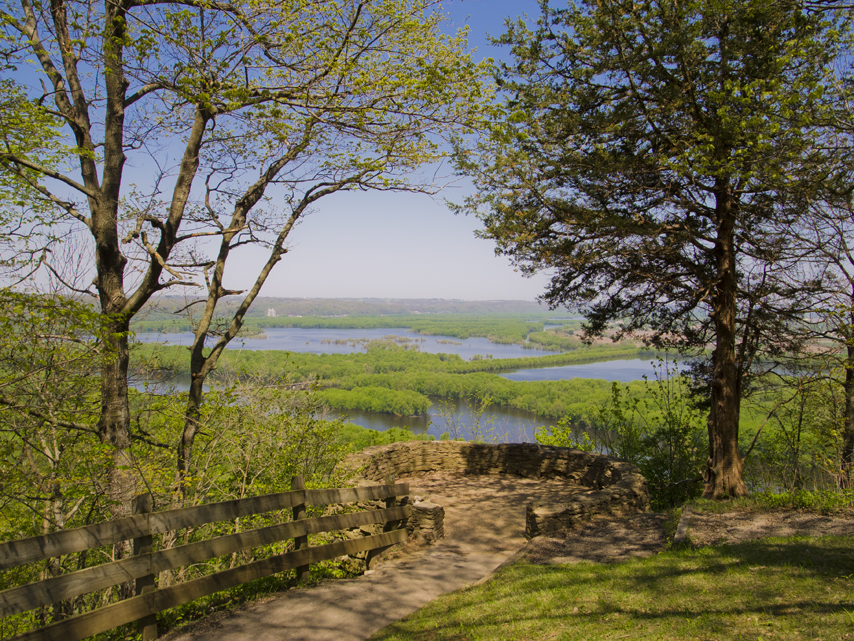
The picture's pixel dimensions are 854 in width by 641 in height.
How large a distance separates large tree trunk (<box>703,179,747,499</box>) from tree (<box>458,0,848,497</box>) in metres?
Answer: 0.02

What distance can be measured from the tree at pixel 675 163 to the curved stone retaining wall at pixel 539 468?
4.94 feet

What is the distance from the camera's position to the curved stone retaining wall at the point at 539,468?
20.7ft

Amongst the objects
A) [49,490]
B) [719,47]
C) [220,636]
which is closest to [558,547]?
[220,636]

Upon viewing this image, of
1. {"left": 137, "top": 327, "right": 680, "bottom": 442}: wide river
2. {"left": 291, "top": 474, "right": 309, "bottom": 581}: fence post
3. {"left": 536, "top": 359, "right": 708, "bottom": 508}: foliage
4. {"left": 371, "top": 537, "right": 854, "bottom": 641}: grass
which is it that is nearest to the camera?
{"left": 371, "top": 537, "right": 854, "bottom": 641}: grass

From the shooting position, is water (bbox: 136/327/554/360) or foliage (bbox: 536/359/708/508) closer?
foliage (bbox: 536/359/708/508)

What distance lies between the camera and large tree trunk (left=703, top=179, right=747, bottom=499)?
725 centimetres

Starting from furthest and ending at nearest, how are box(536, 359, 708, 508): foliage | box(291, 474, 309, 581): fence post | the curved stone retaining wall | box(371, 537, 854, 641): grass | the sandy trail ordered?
1. box(536, 359, 708, 508): foliage
2. the curved stone retaining wall
3. box(291, 474, 309, 581): fence post
4. the sandy trail
5. box(371, 537, 854, 641): grass

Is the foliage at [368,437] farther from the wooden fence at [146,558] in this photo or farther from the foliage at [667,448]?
the foliage at [667,448]

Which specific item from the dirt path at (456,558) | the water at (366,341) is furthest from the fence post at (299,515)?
the water at (366,341)

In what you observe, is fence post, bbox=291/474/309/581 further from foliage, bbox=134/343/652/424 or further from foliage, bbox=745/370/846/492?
foliage, bbox=745/370/846/492

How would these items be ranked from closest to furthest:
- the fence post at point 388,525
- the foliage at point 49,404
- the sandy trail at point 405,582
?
the sandy trail at point 405,582, the foliage at point 49,404, the fence post at point 388,525

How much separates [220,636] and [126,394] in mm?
4672

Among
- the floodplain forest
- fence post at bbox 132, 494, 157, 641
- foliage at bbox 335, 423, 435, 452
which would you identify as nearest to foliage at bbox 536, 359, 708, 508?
the floodplain forest

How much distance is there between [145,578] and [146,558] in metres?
0.14
